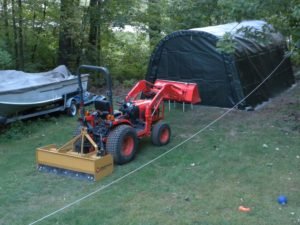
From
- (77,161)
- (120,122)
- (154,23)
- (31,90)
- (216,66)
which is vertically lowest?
(77,161)

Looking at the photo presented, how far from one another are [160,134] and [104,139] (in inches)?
50.6

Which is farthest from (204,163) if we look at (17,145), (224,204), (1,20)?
(1,20)

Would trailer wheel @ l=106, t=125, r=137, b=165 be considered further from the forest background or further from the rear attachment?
the forest background

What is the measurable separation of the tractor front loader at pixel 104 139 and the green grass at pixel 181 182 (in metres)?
0.16

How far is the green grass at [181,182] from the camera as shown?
5086 mm

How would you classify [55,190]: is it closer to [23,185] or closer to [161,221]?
[23,185]

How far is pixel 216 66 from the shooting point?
1019 centimetres

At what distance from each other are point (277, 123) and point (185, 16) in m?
6.01

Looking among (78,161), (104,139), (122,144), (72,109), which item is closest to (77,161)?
(78,161)

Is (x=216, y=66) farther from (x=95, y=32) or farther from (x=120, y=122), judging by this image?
(x=95, y=32)

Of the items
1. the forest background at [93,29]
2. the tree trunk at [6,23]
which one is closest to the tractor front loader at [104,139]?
the forest background at [93,29]

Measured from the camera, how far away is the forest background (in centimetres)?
1162

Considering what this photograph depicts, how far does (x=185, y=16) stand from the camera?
13898mm

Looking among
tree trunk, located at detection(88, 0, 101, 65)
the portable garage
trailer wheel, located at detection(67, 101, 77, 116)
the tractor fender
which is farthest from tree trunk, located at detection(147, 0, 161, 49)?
the tractor fender
